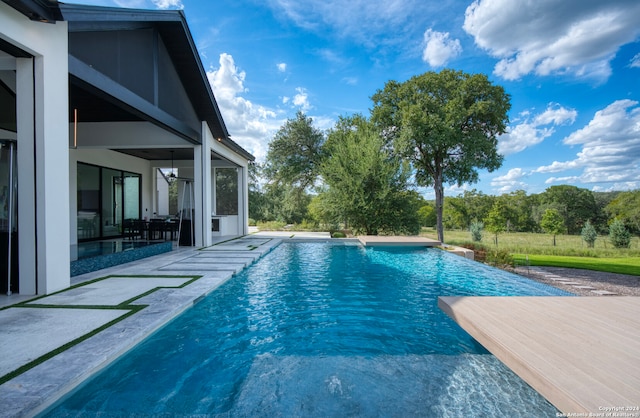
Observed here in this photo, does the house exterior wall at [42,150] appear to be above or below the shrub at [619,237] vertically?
above

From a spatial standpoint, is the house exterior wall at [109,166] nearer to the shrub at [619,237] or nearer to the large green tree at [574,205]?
the shrub at [619,237]

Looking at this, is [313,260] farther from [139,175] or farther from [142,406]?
[139,175]

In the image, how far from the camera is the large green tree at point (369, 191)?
45.4 feet

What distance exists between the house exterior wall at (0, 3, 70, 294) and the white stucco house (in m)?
0.01

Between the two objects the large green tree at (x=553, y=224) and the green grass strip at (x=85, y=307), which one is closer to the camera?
the green grass strip at (x=85, y=307)

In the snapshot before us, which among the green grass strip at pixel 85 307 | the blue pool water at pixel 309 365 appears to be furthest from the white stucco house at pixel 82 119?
the blue pool water at pixel 309 365

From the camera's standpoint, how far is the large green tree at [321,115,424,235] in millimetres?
13836

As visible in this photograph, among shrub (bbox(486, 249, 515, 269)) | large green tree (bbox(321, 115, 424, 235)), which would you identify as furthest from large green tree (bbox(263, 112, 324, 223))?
shrub (bbox(486, 249, 515, 269))

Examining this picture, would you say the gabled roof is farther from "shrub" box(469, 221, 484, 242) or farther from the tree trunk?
"shrub" box(469, 221, 484, 242)

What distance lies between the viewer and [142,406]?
209 centimetres

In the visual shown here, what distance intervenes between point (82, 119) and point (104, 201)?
3172 millimetres

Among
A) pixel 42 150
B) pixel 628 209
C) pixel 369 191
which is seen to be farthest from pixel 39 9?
pixel 628 209

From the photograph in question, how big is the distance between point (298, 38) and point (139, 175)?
8.38 metres

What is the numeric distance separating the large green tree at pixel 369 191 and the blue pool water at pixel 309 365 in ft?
29.9
